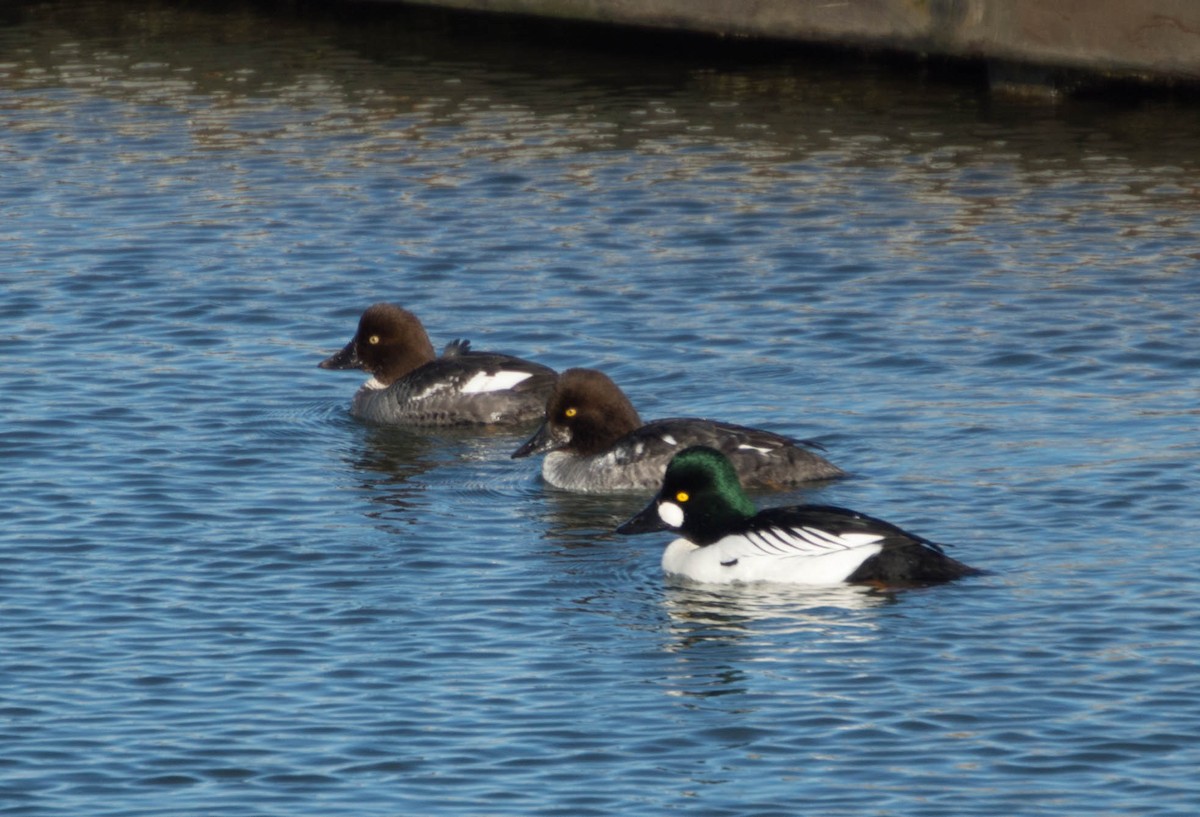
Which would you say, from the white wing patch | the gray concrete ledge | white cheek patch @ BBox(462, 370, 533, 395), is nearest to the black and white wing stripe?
the white wing patch

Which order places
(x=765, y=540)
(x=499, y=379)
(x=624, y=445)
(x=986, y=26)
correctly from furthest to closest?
(x=986, y=26)
(x=499, y=379)
(x=624, y=445)
(x=765, y=540)

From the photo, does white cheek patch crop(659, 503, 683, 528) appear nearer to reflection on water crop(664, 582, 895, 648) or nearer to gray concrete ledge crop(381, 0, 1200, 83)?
reflection on water crop(664, 582, 895, 648)

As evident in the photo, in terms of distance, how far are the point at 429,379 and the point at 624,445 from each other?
6.25 feet

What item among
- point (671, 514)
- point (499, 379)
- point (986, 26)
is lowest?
point (671, 514)

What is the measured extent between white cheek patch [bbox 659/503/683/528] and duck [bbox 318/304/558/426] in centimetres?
280

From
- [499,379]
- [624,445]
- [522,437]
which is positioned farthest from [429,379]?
[624,445]

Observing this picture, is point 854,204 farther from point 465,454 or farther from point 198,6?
point 198,6

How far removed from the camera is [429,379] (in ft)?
47.4

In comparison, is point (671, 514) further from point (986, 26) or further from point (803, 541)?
point (986, 26)

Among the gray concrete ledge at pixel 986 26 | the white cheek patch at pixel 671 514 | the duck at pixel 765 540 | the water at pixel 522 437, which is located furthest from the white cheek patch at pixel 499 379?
the gray concrete ledge at pixel 986 26

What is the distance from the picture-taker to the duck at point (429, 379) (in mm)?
14258

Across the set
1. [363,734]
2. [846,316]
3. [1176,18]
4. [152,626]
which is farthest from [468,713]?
[1176,18]

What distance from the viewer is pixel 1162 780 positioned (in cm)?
841

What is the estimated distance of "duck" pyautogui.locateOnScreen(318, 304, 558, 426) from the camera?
46.8ft
